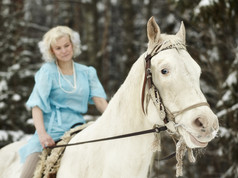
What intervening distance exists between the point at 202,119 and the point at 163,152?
6.63 m

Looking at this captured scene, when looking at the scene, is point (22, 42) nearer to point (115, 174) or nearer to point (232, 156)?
point (232, 156)

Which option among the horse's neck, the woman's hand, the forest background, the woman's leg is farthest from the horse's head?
the forest background

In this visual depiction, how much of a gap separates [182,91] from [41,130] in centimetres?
138

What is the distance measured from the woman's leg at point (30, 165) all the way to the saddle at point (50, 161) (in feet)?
0.20

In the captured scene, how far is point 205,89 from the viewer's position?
29.0 ft

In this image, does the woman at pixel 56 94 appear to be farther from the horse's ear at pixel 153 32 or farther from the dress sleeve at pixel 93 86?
the horse's ear at pixel 153 32

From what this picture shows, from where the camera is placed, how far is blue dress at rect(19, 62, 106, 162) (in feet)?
9.19

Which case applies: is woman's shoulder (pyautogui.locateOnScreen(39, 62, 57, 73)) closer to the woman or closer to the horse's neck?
the woman

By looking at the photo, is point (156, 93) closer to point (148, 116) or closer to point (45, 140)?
point (148, 116)

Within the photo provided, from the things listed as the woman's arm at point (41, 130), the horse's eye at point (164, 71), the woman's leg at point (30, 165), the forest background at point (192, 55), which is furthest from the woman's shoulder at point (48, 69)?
the forest background at point (192, 55)

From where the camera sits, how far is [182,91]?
6.26ft

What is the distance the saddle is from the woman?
0.08m

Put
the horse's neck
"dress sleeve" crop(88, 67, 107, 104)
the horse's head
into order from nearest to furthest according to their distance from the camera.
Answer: the horse's head → the horse's neck → "dress sleeve" crop(88, 67, 107, 104)

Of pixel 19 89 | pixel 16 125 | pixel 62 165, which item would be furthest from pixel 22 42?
pixel 62 165
